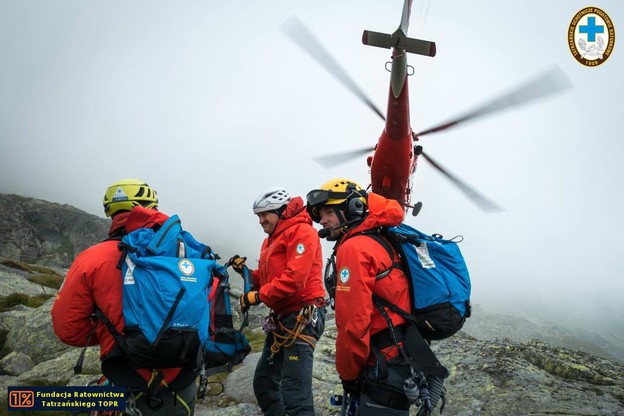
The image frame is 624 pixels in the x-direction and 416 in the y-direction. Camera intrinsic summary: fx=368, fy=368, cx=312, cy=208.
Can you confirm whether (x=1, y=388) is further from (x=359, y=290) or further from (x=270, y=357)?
(x=359, y=290)

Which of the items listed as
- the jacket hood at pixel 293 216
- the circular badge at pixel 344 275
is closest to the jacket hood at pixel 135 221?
the jacket hood at pixel 293 216

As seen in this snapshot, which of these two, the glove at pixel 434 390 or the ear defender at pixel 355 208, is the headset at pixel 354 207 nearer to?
the ear defender at pixel 355 208

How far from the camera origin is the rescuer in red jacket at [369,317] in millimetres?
3836

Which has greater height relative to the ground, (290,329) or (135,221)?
(135,221)

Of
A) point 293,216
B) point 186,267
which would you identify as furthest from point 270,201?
point 186,267

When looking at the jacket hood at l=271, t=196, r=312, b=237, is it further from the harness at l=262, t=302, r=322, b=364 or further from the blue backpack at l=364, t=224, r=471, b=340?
the blue backpack at l=364, t=224, r=471, b=340

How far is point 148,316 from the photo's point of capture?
3.78 m

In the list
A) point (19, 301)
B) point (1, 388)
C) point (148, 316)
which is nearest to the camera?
point (148, 316)

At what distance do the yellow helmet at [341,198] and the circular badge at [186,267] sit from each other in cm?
190

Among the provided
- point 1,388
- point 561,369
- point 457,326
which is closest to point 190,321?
point 457,326

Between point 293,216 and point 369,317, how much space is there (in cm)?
282

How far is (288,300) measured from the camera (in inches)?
237

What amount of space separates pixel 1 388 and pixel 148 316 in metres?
9.69

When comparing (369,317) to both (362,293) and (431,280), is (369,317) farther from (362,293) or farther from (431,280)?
(431,280)
